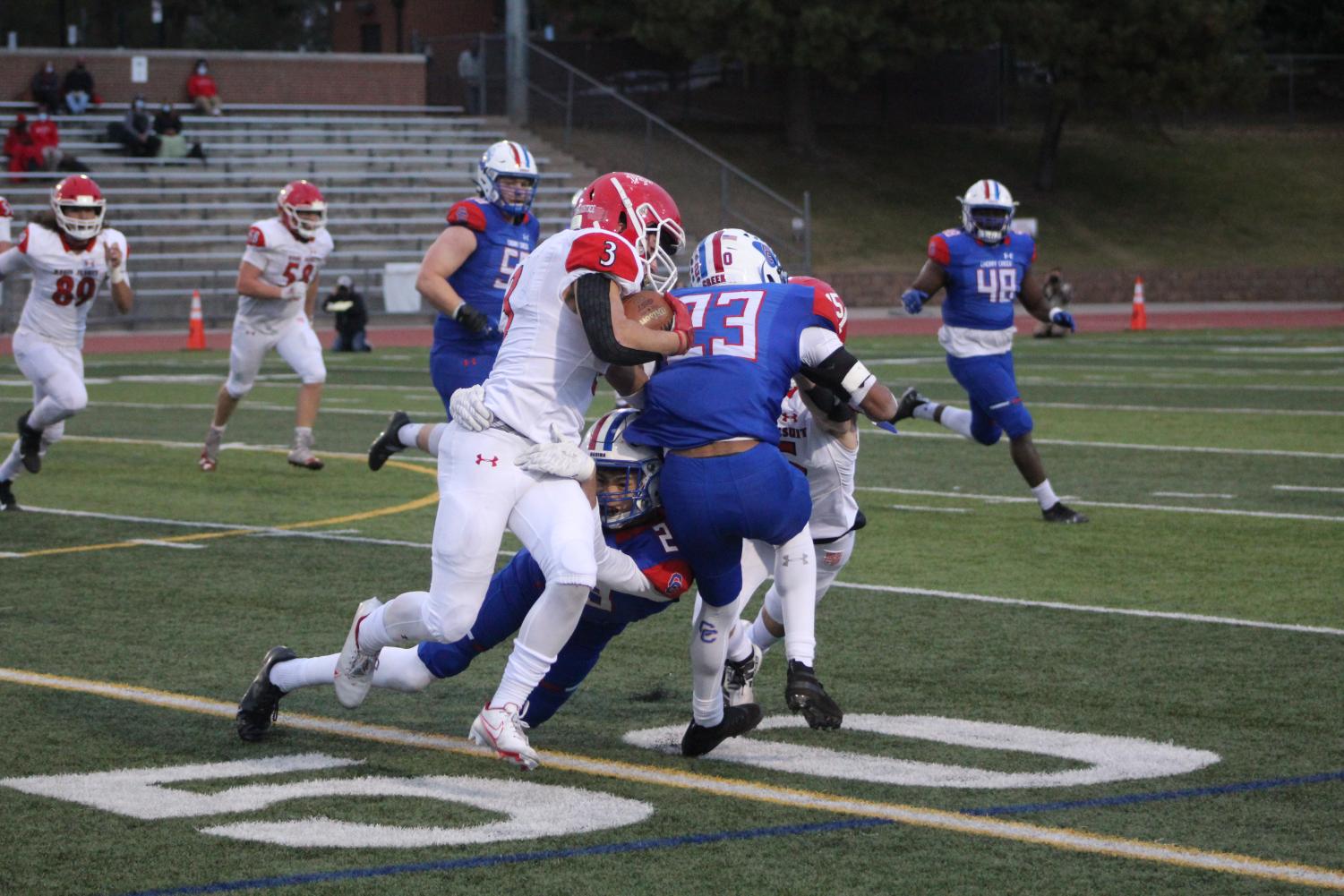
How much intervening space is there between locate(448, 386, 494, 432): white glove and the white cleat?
59 cm

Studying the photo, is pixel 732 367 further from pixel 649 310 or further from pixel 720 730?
pixel 720 730

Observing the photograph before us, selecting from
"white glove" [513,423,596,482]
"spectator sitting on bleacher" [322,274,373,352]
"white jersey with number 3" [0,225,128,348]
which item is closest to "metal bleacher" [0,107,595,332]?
"spectator sitting on bleacher" [322,274,373,352]

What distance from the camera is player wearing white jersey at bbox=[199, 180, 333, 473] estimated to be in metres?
12.6

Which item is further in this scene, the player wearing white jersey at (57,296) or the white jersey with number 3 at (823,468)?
the player wearing white jersey at (57,296)

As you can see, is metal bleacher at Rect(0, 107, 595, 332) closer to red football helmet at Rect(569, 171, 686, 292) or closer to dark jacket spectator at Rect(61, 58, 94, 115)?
dark jacket spectator at Rect(61, 58, 94, 115)

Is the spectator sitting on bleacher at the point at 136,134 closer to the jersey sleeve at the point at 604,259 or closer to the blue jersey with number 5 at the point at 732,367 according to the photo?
the blue jersey with number 5 at the point at 732,367

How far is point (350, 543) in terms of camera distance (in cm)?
962

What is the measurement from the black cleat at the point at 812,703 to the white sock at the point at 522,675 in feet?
2.96

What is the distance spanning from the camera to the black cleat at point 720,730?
545 centimetres

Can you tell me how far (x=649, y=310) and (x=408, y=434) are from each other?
2.19m

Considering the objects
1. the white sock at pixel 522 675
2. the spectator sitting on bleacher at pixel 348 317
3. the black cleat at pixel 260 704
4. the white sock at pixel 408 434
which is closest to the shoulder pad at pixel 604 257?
the white sock at pixel 522 675

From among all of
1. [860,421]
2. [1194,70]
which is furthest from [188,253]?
[1194,70]

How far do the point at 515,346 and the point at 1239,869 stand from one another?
239 centimetres

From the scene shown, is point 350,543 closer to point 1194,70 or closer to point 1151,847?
point 1151,847
